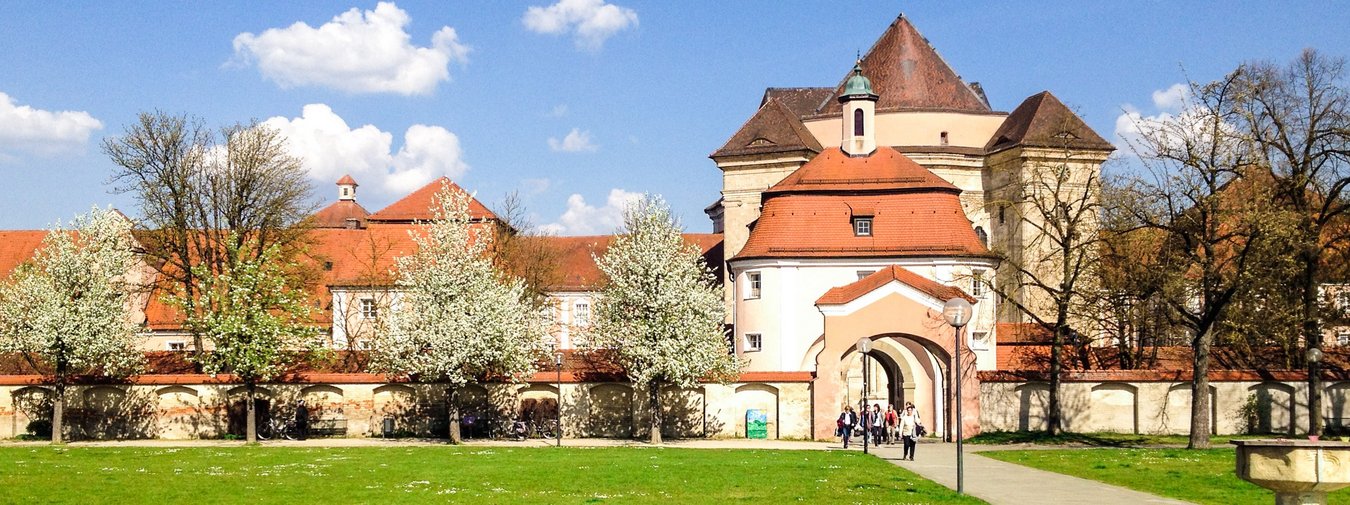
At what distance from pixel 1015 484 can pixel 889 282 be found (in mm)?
18316

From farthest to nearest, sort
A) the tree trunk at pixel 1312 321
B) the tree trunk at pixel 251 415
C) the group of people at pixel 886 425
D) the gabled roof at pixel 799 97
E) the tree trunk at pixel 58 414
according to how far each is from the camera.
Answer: the gabled roof at pixel 799 97
the tree trunk at pixel 58 414
the tree trunk at pixel 251 415
the tree trunk at pixel 1312 321
the group of people at pixel 886 425

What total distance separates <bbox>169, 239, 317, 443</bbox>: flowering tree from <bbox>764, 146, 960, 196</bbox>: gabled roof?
19089 mm

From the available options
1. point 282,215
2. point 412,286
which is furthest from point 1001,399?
point 282,215

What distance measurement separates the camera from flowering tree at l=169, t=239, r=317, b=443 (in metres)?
44.1

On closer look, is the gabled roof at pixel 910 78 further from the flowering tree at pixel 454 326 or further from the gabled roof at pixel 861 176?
the flowering tree at pixel 454 326

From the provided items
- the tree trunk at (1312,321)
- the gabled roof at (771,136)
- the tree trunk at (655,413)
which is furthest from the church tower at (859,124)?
the tree trunk at (1312,321)

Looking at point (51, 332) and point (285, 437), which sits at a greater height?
point (51, 332)

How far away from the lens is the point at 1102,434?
1817 inches

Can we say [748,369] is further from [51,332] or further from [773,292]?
[51,332]

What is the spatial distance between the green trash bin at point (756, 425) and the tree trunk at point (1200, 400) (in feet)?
42.8

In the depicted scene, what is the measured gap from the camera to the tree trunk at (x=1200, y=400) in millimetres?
39188

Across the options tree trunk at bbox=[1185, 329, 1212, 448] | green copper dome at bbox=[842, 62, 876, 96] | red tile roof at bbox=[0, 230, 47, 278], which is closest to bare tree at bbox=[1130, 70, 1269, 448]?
tree trunk at bbox=[1185, 329, 1212, 448]

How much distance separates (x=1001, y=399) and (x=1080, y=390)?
8.69 ft

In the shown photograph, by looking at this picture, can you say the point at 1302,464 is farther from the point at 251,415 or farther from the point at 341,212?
the point at 341,212
